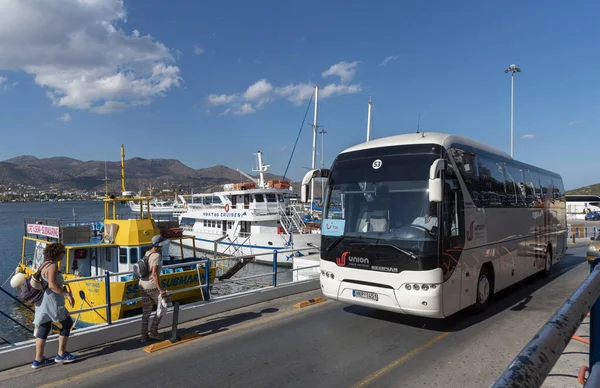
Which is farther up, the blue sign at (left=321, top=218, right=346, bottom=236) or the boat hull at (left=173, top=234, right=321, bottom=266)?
the blue sign at (left=321, top=218, right=346, bottom=236)

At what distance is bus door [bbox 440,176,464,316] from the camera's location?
6344mm

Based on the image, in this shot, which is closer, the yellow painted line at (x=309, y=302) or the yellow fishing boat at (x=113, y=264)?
the yellow painted line at (x=309, y=302)

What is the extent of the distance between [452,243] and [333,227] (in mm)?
2077

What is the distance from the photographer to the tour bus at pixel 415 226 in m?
Answer: 6.29

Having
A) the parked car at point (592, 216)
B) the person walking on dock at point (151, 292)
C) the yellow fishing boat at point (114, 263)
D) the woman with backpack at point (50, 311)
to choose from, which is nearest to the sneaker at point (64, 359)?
Answer: the woman with backpack at point (50, 311)

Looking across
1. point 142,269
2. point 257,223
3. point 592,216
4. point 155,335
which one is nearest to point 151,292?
point 142,269

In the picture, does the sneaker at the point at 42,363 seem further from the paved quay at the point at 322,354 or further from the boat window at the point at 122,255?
the boat window at the point at 122,255

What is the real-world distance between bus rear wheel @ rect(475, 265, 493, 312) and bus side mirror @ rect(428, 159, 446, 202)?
2.51 metres

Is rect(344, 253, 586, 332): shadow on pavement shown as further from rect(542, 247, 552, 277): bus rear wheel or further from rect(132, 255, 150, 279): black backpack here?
rect(132, 255, 150, 279): black backpack

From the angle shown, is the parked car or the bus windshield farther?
the parked car

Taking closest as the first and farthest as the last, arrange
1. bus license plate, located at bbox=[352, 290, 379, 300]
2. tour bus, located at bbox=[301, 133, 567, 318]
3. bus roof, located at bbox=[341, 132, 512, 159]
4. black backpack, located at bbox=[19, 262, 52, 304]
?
black backpack, located at bbox=[19, 262, 52, 304] < tour bus, located at bbox=[301, 133, 567, 318] < bus license plate, located at bbox=[352, 290, 379, 300] < bus roof, located at bbox=[341, 132, 512, 159]

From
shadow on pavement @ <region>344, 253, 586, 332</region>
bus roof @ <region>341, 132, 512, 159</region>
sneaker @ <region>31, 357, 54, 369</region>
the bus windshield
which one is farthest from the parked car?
sneaker @ <region>31, 357, 54, 369</region>

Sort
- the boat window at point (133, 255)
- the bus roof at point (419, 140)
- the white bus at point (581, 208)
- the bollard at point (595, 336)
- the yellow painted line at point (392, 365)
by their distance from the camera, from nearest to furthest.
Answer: the bollard at point (595, 336) → the yellow painted line at point (392, 365) → the bus roof at point (419, 140) → the boat window at point (133, 255) → the white bus at point (581, 208)

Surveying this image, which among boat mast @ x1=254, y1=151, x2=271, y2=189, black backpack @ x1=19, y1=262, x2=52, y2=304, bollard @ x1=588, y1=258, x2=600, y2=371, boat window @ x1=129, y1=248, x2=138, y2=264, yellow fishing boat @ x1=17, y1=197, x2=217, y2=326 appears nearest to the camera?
bollard @ x1=588, y1=258, x2=600, y2=371
